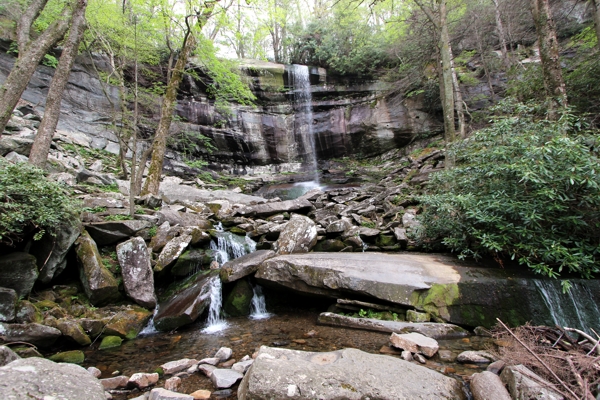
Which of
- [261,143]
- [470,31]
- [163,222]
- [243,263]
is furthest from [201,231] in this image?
[470,31]

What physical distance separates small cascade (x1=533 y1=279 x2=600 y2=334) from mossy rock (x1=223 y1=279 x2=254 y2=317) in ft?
16.5

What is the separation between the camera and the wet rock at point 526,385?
2.22m

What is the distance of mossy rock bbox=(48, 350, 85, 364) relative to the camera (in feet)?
12.4

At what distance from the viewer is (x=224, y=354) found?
374 centimetres

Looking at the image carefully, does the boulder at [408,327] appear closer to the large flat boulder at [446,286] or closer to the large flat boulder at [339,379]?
the large flat boulder at [446,286]

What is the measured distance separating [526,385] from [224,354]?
3305 millimetres

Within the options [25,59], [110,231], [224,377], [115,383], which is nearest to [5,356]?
[115,383]

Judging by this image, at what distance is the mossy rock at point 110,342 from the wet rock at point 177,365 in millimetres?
1378

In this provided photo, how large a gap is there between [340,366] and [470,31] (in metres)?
19.6

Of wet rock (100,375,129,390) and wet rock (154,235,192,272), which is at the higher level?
wet rock (154,235,192,272)

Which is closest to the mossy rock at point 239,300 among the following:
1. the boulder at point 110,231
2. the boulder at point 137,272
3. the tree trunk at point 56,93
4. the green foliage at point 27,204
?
the boulder at point 137,272

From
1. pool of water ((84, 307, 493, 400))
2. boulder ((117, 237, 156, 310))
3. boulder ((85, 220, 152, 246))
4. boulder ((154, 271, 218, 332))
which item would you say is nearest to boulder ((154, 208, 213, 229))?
boulder ((85, 220, 152, 246))

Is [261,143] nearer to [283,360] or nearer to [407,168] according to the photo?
[407,168]

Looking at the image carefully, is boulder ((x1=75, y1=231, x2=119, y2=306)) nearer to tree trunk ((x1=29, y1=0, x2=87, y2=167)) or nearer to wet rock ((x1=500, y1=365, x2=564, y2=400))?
tree trunk ((x1=29, y1=0, x2=87, y2=167))
